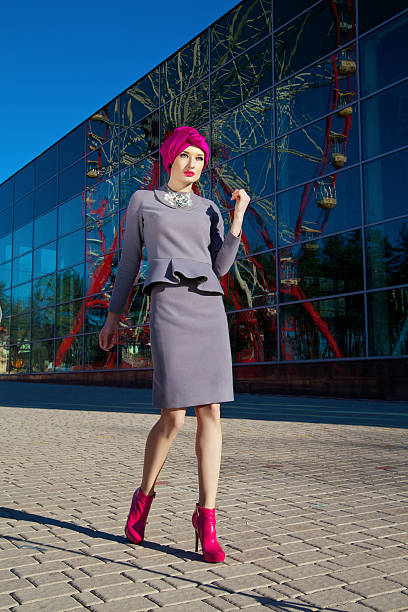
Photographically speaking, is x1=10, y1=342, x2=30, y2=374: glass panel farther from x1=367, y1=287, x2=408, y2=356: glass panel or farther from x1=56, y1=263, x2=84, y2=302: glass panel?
x1=367, y1=287, x2=408, y2=356: glass panel

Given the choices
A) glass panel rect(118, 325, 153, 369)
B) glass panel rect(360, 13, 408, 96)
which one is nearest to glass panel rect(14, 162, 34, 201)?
glass panel rect(118, 325, 153, 369)

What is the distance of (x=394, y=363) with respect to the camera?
46.5 ft

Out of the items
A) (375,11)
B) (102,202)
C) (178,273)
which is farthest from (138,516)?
(102,202)

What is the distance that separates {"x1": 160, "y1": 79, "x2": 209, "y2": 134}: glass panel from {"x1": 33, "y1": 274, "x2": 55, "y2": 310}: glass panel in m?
10.2

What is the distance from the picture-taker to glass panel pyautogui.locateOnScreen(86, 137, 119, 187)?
86.5ft

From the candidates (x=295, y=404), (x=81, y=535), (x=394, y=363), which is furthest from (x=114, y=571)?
(x=394, y=363)

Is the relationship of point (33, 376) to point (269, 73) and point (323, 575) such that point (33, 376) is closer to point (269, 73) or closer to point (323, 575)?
point (269, 73)

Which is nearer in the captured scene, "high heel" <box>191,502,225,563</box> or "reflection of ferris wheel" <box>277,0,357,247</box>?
"high heel" <box>191,502,225,563</box>

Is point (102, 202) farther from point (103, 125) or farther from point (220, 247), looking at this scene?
point (220, 247)

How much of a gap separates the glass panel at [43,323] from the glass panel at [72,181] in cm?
530

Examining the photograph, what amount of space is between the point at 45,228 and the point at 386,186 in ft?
66.1

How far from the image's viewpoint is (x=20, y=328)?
33531 mm

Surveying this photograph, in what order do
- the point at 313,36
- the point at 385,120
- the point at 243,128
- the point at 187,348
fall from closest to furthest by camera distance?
the point at 187,348 < the point at 385,120 < the point at 313,36 < the point at 243,128

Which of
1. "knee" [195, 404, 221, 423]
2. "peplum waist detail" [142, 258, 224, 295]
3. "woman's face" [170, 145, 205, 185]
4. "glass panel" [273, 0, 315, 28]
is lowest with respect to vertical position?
"knee" [195, 404, 221, 423]
